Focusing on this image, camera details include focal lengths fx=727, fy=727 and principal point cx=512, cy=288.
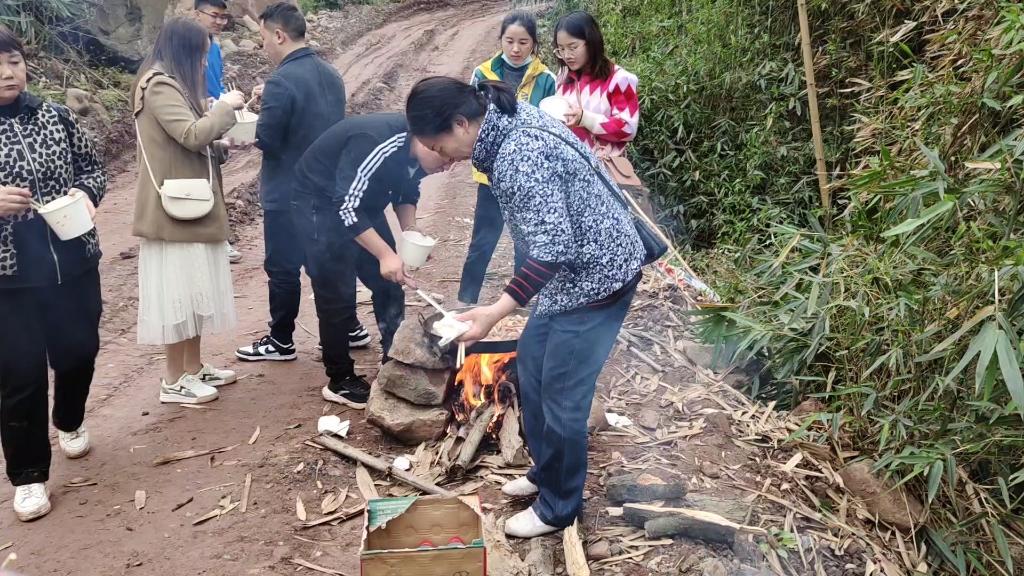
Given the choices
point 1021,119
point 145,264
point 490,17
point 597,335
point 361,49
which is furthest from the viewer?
point 490,17

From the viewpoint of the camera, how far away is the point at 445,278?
654 centimetres

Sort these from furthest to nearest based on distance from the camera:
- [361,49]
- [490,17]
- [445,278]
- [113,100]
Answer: [490,17] < [361,49] < [113,100] < [445,278]

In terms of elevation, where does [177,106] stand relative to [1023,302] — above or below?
above

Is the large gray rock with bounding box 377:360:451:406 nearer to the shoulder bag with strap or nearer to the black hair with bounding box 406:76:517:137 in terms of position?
the shoulder bag with strap

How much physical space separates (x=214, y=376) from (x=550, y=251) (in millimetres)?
2999

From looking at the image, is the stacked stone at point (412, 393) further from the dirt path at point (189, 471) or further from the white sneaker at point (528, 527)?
the white sneaker at point (528, 527)

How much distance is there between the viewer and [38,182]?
11.0ft

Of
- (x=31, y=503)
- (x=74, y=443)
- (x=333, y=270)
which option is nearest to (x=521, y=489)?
(x=333, y=270)

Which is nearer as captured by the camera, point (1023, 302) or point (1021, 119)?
point (1023, 302)

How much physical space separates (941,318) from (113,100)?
10.3 m

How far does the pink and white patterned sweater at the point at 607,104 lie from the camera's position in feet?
16.6

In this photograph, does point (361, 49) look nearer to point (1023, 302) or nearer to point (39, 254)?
point (39, 254)

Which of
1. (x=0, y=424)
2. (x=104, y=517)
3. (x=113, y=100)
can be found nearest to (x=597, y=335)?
(x=104, y=517)

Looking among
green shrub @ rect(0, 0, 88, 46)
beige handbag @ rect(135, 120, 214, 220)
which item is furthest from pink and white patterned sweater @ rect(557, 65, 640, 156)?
green shrub @ rect(0, 0, 88, 46)
